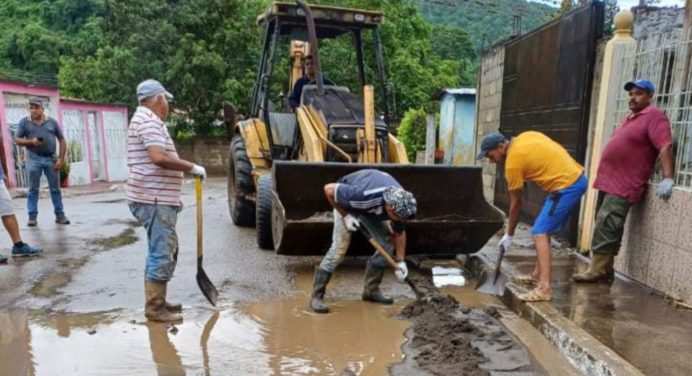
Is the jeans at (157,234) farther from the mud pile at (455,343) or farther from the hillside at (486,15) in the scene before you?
the hillside at (486,15)

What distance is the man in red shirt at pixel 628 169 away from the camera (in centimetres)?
406

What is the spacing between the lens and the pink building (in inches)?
465

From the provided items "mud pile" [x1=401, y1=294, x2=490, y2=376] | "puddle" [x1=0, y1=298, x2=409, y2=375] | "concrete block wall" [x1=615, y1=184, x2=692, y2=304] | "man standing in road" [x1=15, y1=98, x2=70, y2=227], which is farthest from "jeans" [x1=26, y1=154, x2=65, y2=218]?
"concrete block wall" [x1=615, y1=184, x2=692, y2=304]

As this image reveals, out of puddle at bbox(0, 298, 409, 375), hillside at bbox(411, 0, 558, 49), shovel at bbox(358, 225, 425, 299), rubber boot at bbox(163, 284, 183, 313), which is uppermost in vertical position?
hillside at bbox(411, 0, 558, 49)

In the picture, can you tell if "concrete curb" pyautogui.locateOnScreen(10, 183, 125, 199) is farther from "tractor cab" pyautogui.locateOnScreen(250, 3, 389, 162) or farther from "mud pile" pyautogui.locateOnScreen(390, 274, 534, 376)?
"mud pile" pyautogui.locateOnScreen(390, 274, 534, 376)

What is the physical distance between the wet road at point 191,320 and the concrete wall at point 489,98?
13.2ft

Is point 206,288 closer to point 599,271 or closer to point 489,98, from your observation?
point 599,271

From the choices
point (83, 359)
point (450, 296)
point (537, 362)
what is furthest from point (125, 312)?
point (537, 362)

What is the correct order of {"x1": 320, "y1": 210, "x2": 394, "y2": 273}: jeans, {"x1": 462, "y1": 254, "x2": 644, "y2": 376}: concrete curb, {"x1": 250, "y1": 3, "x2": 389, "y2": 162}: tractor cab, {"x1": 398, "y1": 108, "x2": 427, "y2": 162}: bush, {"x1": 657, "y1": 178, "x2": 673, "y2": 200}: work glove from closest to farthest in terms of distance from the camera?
{"x1": 462, "y1": 254, "x2": 644, "y2": 376}: concrete curb, {"x1": 657, "y1": 178, "x2": 673, "y2": 200}: work glove, {"x1": 320, "y1": 210, "x2": 394, "y2": 273}: jeans, {"x1": 250, "y1": 3, "x2": 389, "y2": 162}: tractor cab, {"x1": 398, "y1": 108, "x2": 427, "y2": 162}: bush

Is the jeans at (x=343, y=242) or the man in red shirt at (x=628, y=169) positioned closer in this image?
the man in red shirt at (x=628, y=169)

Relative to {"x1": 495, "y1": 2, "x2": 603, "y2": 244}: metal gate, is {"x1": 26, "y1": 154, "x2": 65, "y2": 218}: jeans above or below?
below

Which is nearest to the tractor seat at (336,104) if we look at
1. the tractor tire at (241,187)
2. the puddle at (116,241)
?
the tractor tire at (241,187)

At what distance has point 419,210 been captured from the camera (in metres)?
5.44

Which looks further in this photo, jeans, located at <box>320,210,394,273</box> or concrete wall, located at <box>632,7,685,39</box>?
concrete wall, located at <box>632,7,685,39</box>
